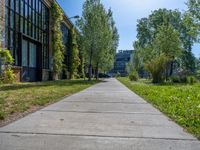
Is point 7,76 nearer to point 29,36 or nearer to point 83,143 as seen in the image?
point 29,36

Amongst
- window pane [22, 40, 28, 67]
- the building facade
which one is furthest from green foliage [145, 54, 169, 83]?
window pane [22, 40, 28, 67]

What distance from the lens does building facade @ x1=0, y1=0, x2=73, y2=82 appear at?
966 inches

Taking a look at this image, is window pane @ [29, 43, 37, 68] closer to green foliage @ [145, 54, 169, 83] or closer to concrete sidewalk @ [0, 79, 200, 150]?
green foliage @ [145, 54, 169, 83]

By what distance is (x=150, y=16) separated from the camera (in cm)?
7062

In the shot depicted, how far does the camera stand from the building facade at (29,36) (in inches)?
966

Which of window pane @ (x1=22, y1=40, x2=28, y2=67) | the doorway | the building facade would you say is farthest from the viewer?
the doorway

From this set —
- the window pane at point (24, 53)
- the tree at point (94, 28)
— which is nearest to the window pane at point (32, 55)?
the window pane at point (24, 53)

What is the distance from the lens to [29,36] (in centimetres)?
2906

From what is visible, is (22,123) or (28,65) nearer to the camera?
(22,123)

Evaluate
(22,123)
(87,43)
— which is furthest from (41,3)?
(22,123)

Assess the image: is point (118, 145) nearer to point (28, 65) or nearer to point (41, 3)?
point (28, 65)

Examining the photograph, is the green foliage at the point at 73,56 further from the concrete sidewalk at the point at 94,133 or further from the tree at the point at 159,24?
the concrete sidewalk at the point at 94,133

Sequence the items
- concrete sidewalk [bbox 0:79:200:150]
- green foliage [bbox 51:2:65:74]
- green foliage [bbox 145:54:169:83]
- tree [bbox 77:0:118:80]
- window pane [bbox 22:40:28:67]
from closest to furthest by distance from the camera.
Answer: concrete sidewalk [bbox 0:79:200:150] < window pane [bbox 22:40:28:67] < green foliage [bbox 145:54:169:83] < tree [bbox 77:0:118:80] < green foliage [bbox 51:2:65:74]

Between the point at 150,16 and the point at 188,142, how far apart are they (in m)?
67.1
